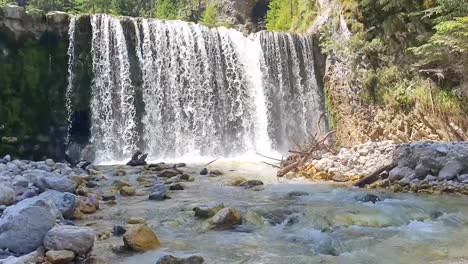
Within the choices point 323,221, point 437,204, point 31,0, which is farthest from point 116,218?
point 31,0

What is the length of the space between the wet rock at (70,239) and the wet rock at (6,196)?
67.9 inches

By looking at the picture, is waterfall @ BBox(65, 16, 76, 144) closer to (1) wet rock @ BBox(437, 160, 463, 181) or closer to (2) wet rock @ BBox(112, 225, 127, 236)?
(2) wet rock @ BBox(112, 225, 127, 236)

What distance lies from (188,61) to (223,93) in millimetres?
1669

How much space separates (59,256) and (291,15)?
1890cm

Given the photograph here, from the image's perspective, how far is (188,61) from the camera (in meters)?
15.6

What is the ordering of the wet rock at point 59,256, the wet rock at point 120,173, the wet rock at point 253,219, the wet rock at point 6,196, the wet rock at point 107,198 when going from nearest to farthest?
the wet rock at point 59,256 < the wet rock at point 6,196 < the wet rock at point 253,219 < the wet rock at point 107,198 < the wet rock at point 120,173

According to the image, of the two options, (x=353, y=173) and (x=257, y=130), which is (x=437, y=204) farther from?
(x=257, y=130)

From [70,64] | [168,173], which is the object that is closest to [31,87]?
[70,64]

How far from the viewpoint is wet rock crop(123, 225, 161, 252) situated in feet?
13.9

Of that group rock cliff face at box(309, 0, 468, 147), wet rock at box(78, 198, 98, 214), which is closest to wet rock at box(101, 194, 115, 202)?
wet rock at box(78, 198, 98, 214)

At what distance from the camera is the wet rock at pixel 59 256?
3.64m

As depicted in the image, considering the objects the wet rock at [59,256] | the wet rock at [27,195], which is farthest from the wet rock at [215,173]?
the wet rock at [59,256]

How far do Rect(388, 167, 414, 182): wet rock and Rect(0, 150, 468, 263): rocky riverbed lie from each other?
835 mm

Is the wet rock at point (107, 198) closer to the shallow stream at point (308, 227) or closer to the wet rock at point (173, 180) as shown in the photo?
the shallow stream at point (308, 227)
